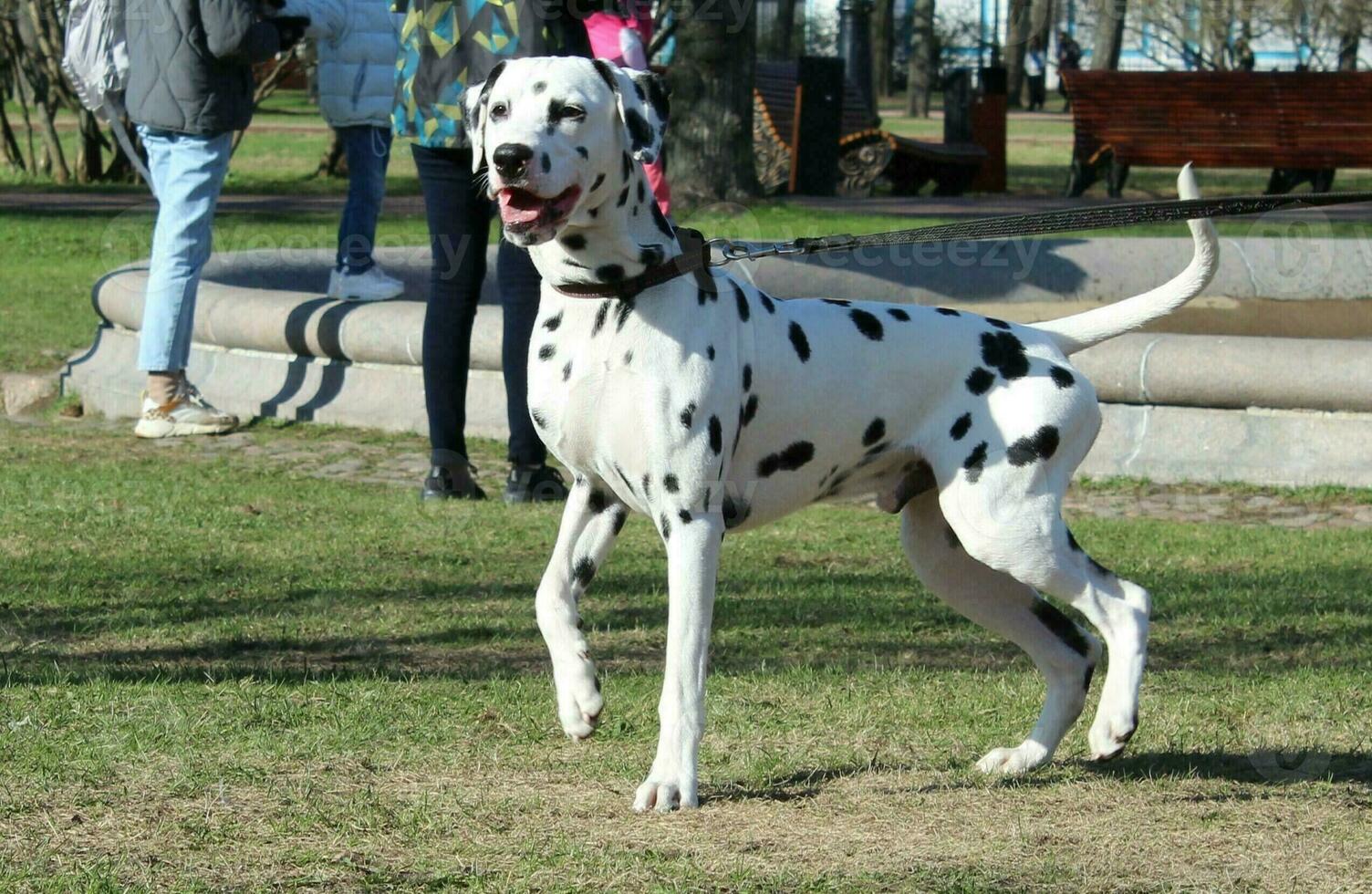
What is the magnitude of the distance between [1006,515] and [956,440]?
20 centimetres

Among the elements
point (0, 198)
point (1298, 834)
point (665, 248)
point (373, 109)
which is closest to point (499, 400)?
point (373, 109)

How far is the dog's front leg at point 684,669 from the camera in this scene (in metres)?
3.93

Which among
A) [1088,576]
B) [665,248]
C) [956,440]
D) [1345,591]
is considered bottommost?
[1345,591]

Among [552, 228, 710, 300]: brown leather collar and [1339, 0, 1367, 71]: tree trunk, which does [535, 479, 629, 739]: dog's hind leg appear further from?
[1339, 0, 1367, 71]: tree trunk

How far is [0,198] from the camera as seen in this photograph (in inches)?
851

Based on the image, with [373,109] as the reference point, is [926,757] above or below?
below

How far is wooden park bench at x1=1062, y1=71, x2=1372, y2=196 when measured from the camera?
2033 centimetres

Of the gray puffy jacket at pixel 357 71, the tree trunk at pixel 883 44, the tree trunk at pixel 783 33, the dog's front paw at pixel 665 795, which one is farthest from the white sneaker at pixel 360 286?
the tree trunk at pixel 883 44

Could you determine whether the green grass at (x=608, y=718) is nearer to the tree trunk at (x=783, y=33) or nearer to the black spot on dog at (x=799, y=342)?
the black spot on dog at (x=799, y=342)

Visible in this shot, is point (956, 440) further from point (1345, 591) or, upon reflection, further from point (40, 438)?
point (40, 438)

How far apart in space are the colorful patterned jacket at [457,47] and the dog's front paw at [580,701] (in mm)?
3085

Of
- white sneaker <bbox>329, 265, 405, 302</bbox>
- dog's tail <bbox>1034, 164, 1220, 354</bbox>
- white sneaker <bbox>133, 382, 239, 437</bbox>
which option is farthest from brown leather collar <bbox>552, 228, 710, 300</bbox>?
white sneaker <bbox>329, 265, 405, 302</bbox>

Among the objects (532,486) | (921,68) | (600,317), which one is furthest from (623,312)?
(921,68)

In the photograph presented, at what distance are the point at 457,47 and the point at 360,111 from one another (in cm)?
332
